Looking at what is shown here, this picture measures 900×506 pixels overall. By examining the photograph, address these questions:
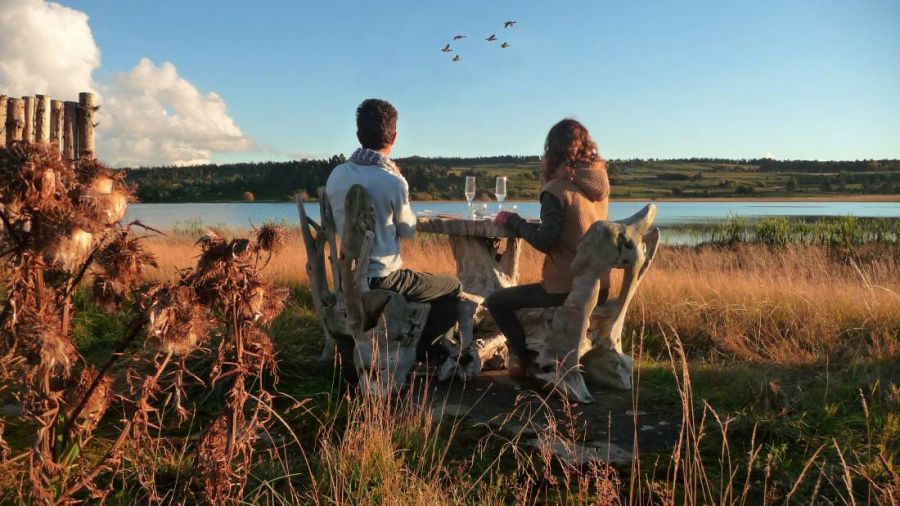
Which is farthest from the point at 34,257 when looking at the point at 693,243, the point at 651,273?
the point at 693,243

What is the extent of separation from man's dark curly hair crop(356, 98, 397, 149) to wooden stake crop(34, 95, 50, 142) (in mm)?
7422

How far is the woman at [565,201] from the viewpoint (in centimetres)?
424

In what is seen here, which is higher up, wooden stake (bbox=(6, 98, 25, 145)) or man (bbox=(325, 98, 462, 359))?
wooden stake (bbox=(6, 98, 25, 145))

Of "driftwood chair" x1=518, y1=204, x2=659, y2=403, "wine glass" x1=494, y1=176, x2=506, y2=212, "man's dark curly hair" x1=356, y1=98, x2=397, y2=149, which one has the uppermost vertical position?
"man's dark curly hair" x1=356, y1=98, x2=397, y2=149

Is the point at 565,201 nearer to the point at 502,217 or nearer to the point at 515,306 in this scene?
the point at 502,217

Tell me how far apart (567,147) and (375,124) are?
118 centimetres

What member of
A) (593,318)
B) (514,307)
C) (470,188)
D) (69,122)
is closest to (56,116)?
(69,122)

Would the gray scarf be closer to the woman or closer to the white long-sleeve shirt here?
the white long-sleeve shirt

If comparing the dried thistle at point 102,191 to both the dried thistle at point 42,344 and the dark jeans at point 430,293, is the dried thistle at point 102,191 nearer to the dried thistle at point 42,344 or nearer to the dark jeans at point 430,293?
the dried thistle at point 42,344

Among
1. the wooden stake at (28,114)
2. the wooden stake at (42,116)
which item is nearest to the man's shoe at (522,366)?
the wooden stake at (28,114)

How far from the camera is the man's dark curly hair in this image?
4.25m

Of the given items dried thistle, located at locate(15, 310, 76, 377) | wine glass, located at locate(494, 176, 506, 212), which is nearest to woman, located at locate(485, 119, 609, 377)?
wine glass, located at locate(494, 176, 506, 212)

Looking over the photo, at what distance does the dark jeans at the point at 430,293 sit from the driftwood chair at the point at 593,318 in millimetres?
479

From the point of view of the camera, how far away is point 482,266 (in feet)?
18.1
